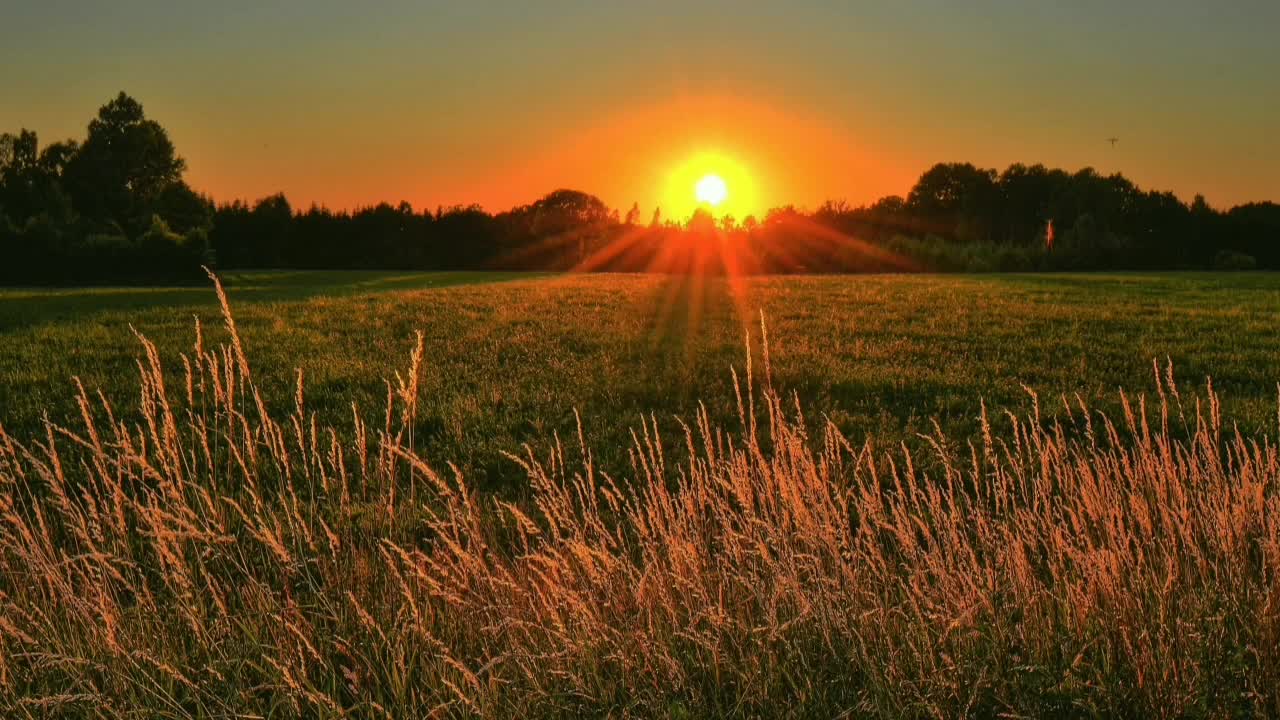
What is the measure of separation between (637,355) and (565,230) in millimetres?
62948

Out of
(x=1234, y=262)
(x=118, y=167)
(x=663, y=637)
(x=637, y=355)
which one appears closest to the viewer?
(x=663, y=637)

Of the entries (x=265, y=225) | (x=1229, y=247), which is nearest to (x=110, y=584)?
(x=265, y=225)

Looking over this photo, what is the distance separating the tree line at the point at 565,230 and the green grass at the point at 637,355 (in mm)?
24145

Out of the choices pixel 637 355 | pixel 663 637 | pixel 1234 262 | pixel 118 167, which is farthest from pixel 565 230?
pixel 663 637

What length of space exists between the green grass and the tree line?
79.2 ft

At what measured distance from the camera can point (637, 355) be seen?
1106 centimetres

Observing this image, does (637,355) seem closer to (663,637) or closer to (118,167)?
(663,637)

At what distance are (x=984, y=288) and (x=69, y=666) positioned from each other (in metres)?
23.9

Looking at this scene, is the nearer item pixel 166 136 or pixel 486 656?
pixel 486 656

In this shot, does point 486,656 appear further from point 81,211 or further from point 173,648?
point 81,211

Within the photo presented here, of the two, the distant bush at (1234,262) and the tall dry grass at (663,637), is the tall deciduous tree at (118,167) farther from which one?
the distant bush at (1234,262)

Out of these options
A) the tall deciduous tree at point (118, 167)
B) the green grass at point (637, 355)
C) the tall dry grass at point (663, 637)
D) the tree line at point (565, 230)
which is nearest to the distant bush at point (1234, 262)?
the tree line at point (565, 230)

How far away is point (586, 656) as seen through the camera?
3098mm

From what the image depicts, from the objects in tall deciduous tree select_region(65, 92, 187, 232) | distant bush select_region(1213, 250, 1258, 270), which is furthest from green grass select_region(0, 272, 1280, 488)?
tall deciduous tree select_region(65, 92, 187, 232)
